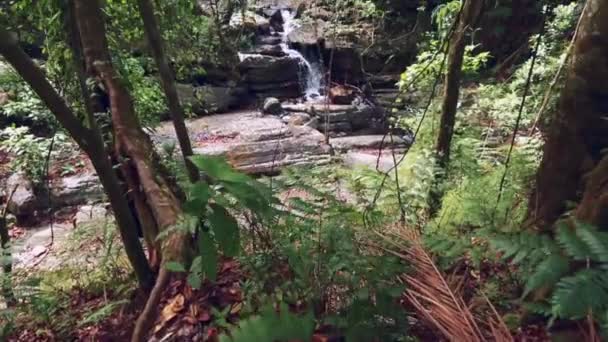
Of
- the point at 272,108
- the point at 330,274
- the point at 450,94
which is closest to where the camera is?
the point at 330,274

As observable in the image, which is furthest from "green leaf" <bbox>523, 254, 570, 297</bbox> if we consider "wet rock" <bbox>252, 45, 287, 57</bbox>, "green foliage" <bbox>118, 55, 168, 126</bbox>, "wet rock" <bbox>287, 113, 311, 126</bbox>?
"wet rock" <bbox>252, 45, 287, 57</bbox>

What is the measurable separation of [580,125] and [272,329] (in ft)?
4.48

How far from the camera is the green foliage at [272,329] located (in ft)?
3.40

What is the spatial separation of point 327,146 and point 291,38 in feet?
20.1

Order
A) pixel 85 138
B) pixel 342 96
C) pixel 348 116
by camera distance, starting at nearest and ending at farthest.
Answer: pixel 85 138 → pixel 348 116 → pixel 342 96

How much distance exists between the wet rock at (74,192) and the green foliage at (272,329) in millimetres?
7154

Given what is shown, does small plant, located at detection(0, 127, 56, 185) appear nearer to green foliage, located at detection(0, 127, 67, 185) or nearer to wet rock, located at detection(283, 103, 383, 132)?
green foliage, located at detection(0, 127, 67, 185)

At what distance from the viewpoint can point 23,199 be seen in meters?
7.31

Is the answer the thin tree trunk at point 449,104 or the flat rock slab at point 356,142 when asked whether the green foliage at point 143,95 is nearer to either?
the thin tree trunk at point 449,104

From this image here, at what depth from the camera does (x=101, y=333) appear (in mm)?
2131

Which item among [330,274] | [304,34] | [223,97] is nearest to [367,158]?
[223,97]

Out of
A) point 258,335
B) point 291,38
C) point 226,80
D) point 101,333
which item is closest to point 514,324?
point 258,335

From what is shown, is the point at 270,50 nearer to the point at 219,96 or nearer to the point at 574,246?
the point at 219,96

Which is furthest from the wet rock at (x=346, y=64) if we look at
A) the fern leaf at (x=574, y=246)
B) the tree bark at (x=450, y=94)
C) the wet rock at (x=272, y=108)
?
the fern leaf at (x=574, y=246)
